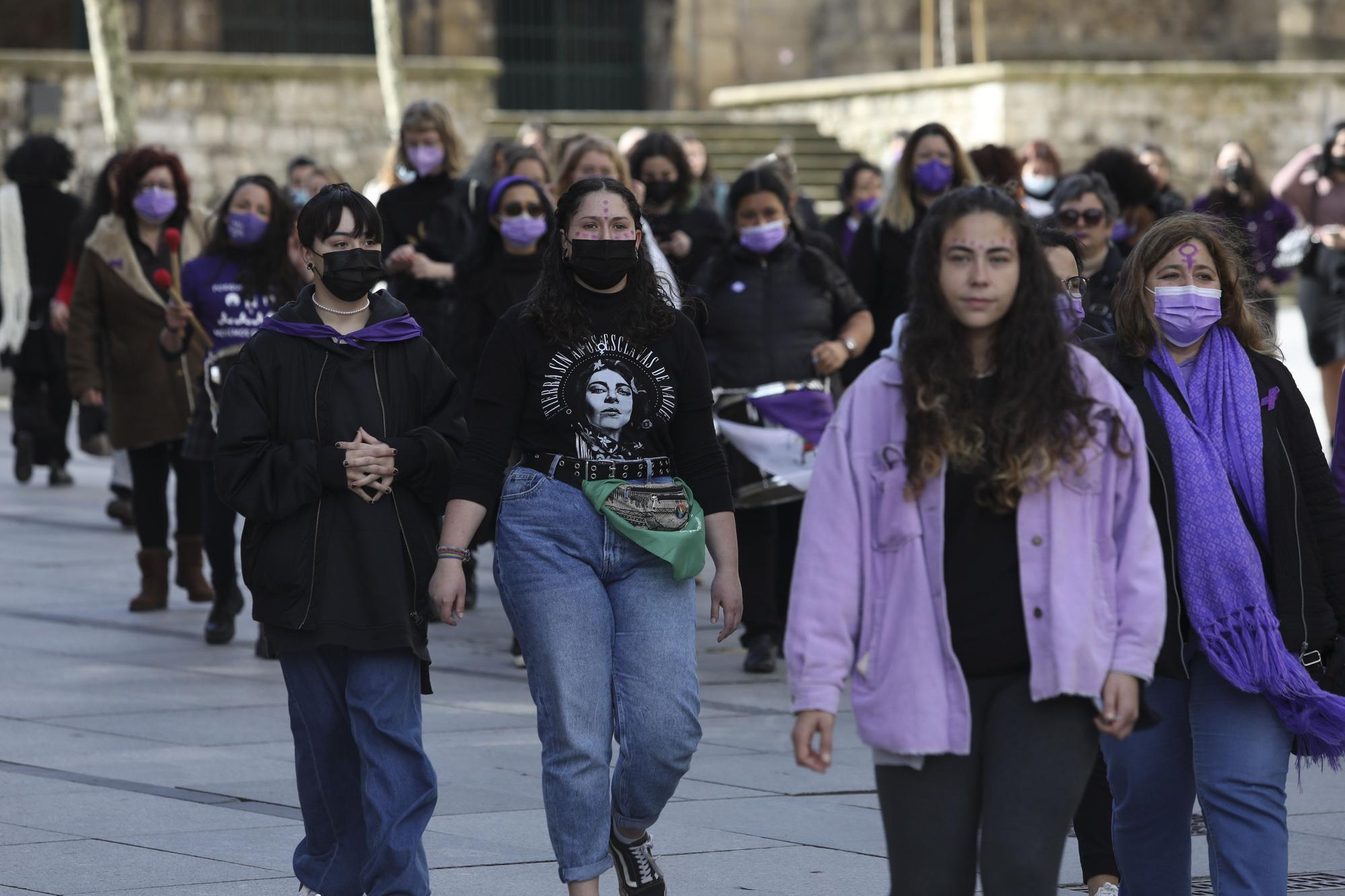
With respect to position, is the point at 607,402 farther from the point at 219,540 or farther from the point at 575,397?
the point at 219,540

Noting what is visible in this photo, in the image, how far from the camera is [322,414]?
216 inches

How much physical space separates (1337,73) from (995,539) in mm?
25439

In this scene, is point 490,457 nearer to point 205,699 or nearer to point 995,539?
point 995,539

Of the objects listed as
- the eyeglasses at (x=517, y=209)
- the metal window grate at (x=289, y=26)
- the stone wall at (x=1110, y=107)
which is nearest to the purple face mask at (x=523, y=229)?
the eyeglasses at (x=517, y=209)

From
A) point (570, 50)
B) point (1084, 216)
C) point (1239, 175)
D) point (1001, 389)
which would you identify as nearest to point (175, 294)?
point (1084, 216)

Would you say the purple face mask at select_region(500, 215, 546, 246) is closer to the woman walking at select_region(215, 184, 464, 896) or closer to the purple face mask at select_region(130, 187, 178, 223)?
the purple face mask at select_region(130, 187, 178, 223)

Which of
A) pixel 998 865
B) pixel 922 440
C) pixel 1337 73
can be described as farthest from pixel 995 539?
pixel 1337 73

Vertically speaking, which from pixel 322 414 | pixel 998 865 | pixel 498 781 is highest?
pixel 322 414

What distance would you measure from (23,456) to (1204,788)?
1205 cm

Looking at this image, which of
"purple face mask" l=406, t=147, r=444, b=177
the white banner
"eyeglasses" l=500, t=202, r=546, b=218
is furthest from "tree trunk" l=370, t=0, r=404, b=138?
the white banner

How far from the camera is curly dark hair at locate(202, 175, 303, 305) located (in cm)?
985

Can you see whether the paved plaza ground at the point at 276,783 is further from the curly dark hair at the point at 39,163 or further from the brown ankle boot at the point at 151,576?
the curly dark hair at the point at 39,163

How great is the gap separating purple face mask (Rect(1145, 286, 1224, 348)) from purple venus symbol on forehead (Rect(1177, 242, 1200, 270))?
0.07m

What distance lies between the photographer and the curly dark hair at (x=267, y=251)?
32.3 ft
